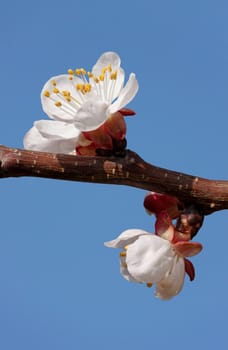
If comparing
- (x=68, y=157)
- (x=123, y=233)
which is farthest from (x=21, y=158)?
(x=123, y=233)

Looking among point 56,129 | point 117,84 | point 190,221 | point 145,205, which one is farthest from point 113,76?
point 190,221

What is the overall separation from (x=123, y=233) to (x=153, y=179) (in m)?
0.24

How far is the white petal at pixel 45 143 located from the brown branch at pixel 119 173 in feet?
0.63

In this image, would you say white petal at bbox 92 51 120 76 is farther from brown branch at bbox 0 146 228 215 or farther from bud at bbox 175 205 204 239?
bud at bbox 175 205 204 239

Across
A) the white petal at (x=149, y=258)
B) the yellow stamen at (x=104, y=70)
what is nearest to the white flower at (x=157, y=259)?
the white petal at (x=149, y=258)

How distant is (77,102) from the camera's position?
1948 mm

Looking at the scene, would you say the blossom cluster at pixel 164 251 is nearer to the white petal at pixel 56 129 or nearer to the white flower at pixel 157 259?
the white flower at pixel 157 259

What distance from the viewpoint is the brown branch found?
4.94ft

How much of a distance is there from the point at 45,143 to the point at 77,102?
0.72 feet

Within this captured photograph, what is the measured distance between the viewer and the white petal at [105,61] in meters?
1.98

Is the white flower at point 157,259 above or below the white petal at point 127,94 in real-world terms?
below

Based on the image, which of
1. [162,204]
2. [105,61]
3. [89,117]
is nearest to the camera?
[89,117]

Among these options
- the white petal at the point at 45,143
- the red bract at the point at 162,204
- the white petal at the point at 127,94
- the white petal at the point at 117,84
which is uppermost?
the white petal at the point at 117,84

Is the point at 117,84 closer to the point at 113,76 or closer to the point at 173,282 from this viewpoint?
the point at 113,76
